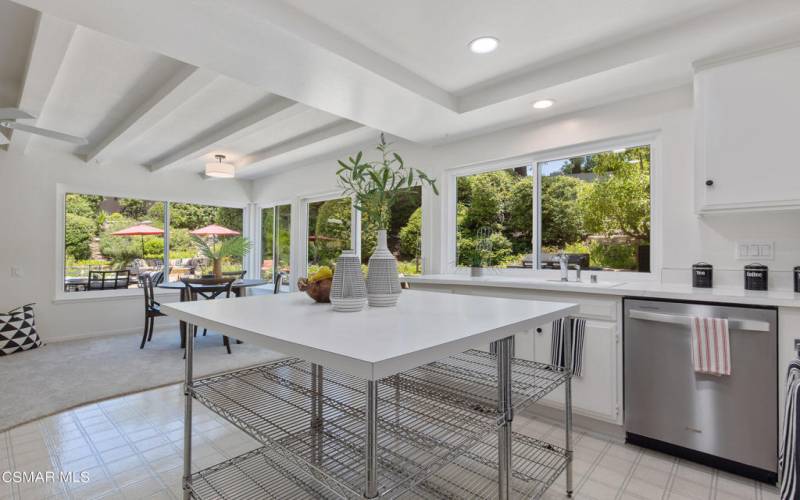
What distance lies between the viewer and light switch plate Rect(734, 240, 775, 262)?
233 centimetres

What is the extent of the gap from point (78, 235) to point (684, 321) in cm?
687

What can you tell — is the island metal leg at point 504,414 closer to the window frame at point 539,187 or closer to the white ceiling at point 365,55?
the white ceiling at point 365,55

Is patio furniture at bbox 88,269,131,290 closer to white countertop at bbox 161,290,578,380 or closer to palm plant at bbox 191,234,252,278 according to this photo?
palm plant at bbox 191,234,252,278

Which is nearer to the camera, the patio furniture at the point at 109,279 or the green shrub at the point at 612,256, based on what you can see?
the green shrub at the point at 612,256

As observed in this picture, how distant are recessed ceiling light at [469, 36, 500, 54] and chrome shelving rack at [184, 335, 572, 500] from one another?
1811mm

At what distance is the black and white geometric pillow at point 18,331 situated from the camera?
4293 mm

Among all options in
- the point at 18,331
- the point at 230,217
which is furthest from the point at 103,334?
the point at 230,217

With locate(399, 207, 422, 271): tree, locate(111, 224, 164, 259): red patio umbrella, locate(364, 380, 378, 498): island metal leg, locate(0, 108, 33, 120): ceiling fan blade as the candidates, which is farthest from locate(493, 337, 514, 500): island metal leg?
locate(111, 224, 164, 259): red patio umbrella

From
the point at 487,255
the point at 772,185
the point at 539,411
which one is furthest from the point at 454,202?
the point at 772,185

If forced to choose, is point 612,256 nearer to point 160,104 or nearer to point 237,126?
point 237,126

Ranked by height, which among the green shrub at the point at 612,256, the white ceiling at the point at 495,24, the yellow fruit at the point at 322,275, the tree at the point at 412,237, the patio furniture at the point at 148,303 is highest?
the white ceiling at the point at 495,24

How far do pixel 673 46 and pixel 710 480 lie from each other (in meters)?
2.35

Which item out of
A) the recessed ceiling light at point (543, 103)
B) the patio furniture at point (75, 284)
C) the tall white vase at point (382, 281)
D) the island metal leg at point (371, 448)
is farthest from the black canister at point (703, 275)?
the patio furniture at point (75, 284)

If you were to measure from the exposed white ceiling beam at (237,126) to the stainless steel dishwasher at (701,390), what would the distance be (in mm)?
3014
